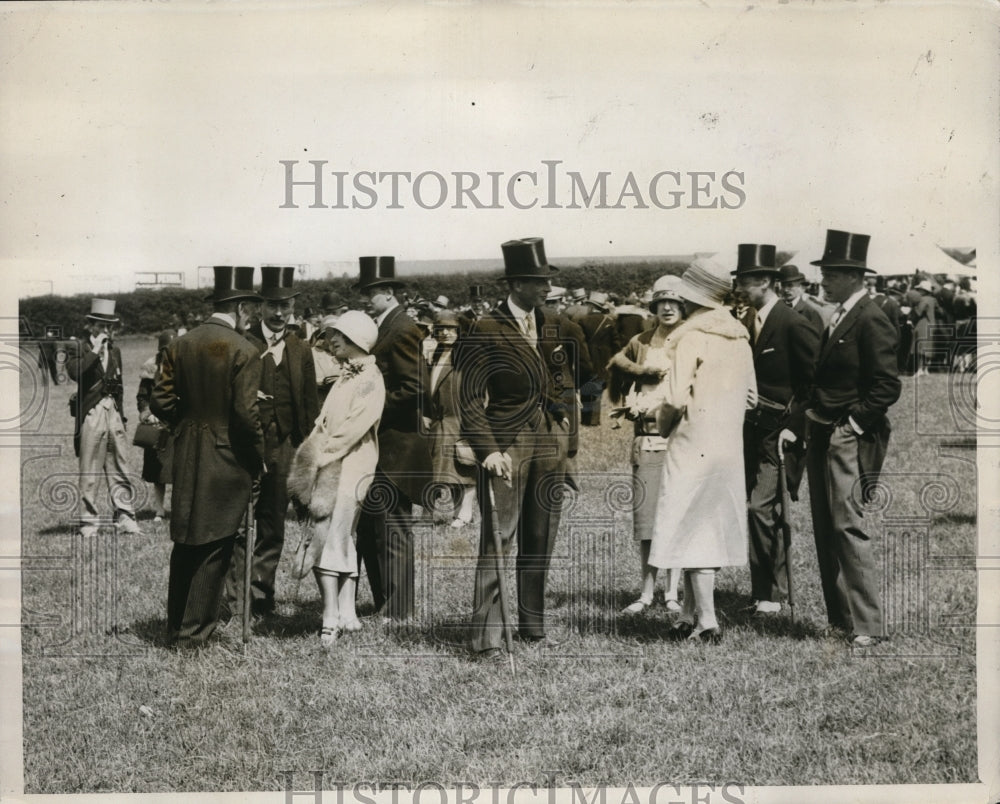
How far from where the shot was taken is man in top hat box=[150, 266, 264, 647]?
6.36 m

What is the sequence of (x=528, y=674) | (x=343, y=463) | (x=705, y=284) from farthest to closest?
(x=343, y=463)
(x=705, y=284)
(x=528, y=674)

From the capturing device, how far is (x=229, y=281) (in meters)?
6.39

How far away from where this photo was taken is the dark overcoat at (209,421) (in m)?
6.36

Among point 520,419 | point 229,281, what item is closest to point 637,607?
point 520,419

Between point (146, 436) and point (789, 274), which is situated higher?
point (789, 274)

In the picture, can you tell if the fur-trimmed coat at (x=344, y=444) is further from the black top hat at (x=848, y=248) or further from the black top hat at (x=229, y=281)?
the black top hat at (x=848, y=248)

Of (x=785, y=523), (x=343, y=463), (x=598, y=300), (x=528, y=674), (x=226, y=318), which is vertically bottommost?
(x=528, y=674)

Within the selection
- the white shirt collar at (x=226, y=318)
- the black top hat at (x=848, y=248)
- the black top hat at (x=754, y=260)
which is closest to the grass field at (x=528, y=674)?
the white shirt collar at (x=226, y=318)

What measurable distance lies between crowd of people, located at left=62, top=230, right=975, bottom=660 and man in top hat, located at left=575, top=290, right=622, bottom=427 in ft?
0.03

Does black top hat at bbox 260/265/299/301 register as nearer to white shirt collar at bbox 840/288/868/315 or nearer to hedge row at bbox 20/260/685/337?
hedge row at bbox 20/260/685/337

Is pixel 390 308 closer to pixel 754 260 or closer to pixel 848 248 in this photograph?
pixel 754 260

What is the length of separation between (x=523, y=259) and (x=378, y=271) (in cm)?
69

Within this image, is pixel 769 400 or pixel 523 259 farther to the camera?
pixel 769 400

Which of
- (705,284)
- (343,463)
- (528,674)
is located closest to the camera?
(528,674)
